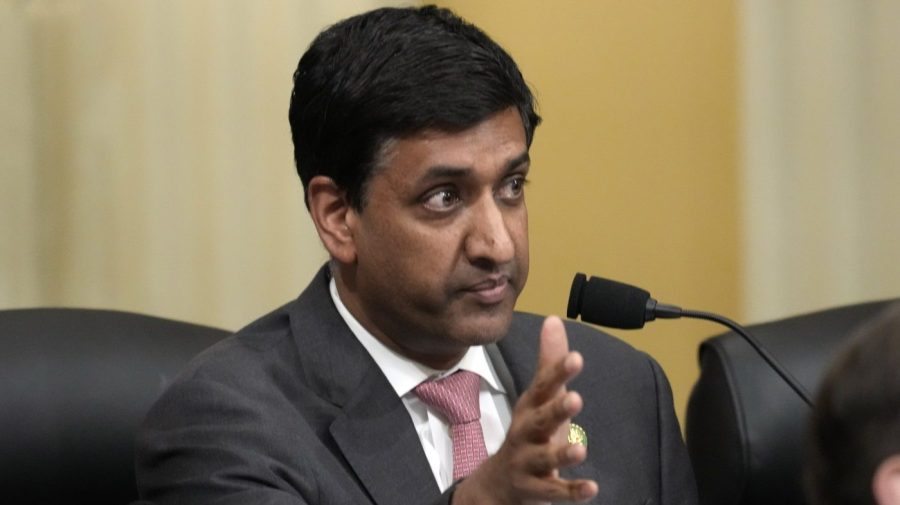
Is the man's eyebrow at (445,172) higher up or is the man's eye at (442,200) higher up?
the man's eyebrow at (445,172)

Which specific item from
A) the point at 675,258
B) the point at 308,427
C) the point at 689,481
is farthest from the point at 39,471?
the point at 675,258

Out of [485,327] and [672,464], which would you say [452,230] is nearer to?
[485,327]

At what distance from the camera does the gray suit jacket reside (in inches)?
83.7

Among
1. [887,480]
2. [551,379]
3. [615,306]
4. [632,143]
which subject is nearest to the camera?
[887,480]

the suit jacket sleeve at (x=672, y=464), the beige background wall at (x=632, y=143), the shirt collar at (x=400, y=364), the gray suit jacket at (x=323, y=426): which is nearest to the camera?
the gray suit jacket at (x=323, y=426)

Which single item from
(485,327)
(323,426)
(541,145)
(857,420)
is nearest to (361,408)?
(323,426)

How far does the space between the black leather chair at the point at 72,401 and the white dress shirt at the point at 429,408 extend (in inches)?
12.6

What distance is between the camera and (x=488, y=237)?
7.29ft

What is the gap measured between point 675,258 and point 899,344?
240 centimetres

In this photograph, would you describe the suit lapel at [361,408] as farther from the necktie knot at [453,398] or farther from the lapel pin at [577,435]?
the lapel pin at [577,435]

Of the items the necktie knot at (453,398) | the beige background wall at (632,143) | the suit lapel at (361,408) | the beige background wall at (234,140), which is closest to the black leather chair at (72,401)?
the suit lapel at (361,408)

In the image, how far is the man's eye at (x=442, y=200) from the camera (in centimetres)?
224

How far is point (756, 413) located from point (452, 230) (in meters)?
0.64

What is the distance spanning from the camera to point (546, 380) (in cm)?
169
